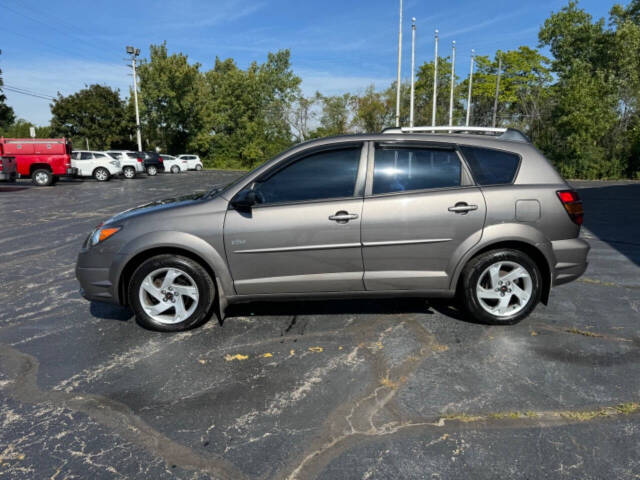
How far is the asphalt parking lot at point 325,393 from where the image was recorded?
2.31 m

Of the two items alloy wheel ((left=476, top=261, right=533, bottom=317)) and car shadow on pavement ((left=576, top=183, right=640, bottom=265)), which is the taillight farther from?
car shadow on pavement ((left=576, top=183, right=640, bottom=265))

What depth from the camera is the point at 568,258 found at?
3914 mm

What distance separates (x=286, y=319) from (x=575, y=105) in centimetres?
3323

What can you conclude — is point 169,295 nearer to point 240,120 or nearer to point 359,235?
point 359,235

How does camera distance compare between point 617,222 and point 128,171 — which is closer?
point 617,222

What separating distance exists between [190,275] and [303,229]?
1071 millimetres

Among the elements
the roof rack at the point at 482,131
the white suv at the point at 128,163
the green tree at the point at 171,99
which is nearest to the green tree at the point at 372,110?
the green tree at the point at 171,99

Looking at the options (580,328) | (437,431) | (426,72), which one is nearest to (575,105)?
(426,72)

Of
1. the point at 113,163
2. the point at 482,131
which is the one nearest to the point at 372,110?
the point at 113,163

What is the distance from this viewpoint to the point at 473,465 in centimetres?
225

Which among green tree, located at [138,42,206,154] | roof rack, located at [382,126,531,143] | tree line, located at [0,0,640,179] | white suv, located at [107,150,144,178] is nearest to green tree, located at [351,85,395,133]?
tree line, located at [0,0,640,179]

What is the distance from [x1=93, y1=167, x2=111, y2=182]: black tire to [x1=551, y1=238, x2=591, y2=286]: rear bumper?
26466 millimetres

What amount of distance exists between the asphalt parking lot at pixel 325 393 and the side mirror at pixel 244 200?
3.73 feet

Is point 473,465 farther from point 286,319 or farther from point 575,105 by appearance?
point 575,105
